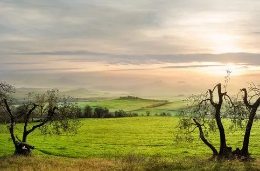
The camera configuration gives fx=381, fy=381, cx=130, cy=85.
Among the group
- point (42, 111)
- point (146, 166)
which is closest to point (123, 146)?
point (42, 111)

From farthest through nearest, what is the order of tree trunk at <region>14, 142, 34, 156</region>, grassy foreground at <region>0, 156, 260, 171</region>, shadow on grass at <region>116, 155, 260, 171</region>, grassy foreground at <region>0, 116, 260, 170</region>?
tree trunk at <region>14, 142, 34, 156</region>, grassy foreground at <region>0, 116, 260, 170</region>, grassy foreground at <region>0, 156, 260, 171</region>, shadow on grass at <region>116, 155, 260, 171</region>

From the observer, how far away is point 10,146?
66.6 meters

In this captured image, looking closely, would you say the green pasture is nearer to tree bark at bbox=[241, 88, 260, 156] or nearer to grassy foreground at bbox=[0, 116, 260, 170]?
grassy foreground at bbox=[0, 116, 260, 170]

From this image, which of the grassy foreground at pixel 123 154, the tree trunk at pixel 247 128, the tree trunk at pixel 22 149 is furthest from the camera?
the tree trunk at pixel 22 149

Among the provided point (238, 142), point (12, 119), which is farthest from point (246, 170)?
point (238, 142)

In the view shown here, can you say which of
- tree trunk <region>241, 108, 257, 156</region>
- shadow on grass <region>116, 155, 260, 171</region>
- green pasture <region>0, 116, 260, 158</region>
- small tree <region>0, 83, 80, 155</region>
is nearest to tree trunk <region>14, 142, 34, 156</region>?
small tree <region>0, 83, 80, 155</region>

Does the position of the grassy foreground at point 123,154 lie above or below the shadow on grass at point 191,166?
below

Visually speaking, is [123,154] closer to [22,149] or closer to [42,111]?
[42,111]

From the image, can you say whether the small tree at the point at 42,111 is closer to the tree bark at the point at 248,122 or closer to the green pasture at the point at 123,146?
the green pasture at the point at 123,146

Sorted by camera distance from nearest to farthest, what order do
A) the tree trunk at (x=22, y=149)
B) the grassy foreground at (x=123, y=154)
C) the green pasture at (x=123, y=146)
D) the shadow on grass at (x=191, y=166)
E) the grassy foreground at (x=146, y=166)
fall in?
the shadow on grass at (x=191, y=166)
the grassy foreground at (x=146, y=166)
the grassy foreground at (x=123, y=154)
the tree trunk at (x=22, y=149)
the green pasture at (x=123, y=146)

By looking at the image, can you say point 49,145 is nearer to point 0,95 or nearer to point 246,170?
point 0,95

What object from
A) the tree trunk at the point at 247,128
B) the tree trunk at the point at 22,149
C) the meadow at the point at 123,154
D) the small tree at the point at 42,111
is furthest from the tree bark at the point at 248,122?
the tree trunk at the point at 22,149

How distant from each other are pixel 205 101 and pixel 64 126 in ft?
59.4

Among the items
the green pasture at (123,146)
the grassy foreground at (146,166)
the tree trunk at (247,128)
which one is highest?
the tree trunk at (247,128)
